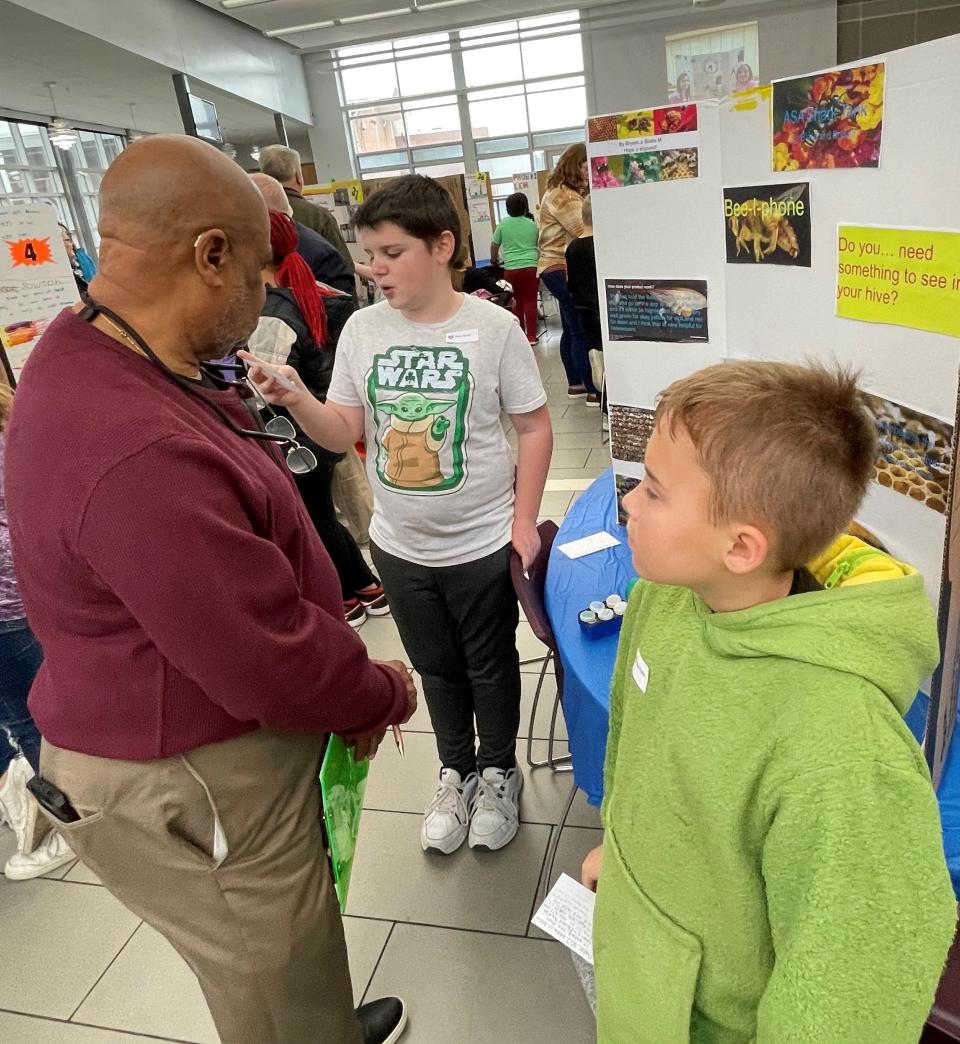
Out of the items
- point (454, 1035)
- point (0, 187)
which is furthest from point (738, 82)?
point (454, 1035)

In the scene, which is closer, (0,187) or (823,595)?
(823,595)

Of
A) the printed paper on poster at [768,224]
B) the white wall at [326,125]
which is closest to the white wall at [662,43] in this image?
the white wall at [326,125]

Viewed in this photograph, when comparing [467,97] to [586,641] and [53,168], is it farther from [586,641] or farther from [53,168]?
[586,641]

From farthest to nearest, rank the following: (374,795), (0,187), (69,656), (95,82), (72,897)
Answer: (0,187), (95,82), (374,795), (72,897), (69,656)

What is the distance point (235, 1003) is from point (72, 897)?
1237 millimetres

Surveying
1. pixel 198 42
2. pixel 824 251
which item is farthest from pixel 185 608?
pixel 198 42

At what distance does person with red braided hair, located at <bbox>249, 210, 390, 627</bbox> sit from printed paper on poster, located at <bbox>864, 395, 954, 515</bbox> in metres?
1.57

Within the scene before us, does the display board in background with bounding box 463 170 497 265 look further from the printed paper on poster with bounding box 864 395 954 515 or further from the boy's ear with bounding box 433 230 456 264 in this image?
the printed paper on poster with bounding box 864 395 954 515

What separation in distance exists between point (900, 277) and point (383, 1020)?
1703 mm

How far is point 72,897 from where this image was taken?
2053 millimetres

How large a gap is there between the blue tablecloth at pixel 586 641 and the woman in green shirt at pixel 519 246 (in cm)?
616

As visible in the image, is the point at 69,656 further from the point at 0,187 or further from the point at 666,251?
the point at 0,187

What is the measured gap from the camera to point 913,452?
3.77ft

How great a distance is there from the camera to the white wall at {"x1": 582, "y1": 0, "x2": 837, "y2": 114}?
999 centimetres
